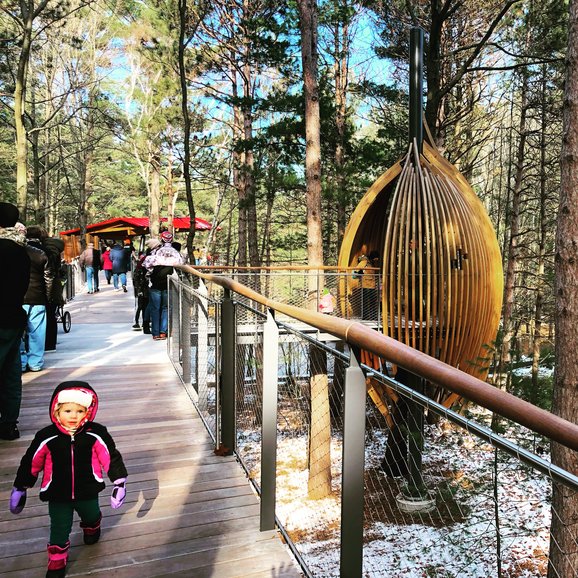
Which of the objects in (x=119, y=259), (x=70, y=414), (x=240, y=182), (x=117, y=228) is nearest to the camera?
(x=70, y=414)

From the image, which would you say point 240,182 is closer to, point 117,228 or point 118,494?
point 117,228

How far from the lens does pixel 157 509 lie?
2793 mm

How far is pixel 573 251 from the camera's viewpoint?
4957 mm

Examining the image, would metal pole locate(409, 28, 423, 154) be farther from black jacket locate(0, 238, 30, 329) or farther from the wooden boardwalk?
black jacket locate(0, 238, 30, 329)

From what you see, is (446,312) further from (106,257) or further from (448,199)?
(106,257)

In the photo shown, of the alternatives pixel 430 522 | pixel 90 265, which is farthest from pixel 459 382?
pixel 90 265

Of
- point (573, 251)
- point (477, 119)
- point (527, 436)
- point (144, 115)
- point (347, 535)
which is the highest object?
point (144, 115)

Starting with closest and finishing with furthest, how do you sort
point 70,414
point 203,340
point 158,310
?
point 70,414 → point 203,340 → point 158,310

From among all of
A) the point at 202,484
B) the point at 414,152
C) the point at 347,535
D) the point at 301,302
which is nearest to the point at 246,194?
the point at 301,302

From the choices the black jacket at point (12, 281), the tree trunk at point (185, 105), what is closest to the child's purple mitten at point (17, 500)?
the black jacket at point (12, 281)

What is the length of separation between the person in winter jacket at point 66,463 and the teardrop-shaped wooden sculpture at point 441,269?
Answer: 5.88 metres

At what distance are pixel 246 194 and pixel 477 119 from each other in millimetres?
7120

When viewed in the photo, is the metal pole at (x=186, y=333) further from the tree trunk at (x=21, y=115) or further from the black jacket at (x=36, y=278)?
the tree trunk at (x=21, y=115)

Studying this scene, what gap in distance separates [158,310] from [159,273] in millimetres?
719
